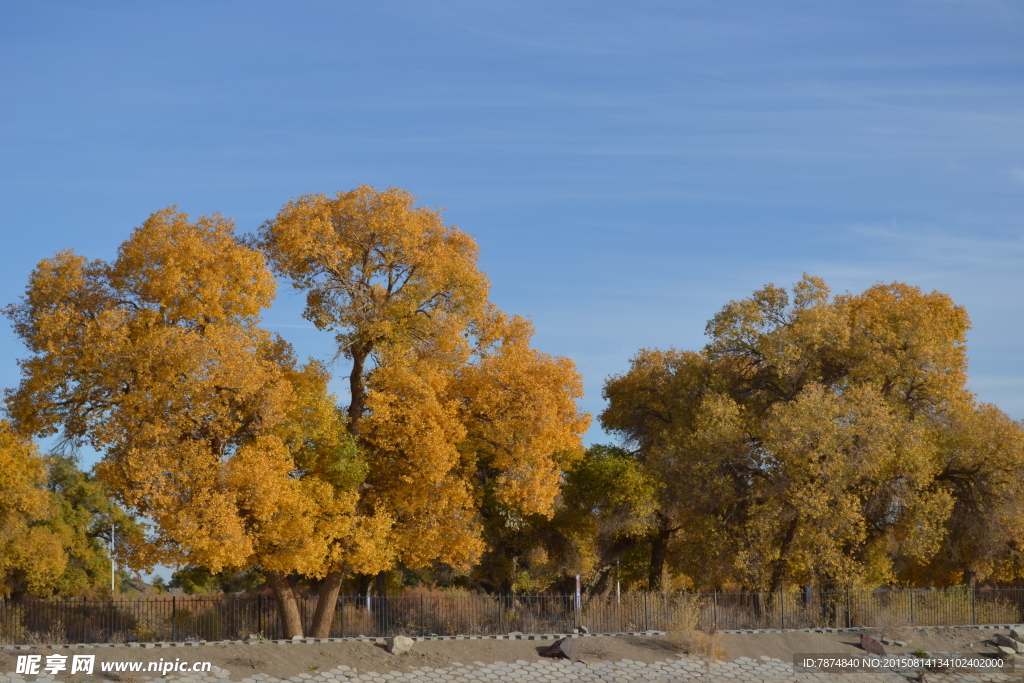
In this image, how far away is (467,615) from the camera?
109ft

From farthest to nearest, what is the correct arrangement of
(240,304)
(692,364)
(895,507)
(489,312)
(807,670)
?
(692,364) < (895,507) < (489,312) < (807,670) < (240,304)

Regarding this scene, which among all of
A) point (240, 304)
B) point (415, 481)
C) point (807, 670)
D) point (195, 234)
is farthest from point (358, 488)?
point (807, 670)

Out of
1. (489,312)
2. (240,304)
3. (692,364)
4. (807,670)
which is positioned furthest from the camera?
(692,364)

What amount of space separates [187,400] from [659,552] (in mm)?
23189

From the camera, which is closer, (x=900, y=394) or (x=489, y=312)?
(x=489, y=312)

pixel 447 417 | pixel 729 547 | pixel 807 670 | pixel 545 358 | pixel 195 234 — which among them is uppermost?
pixel 195 234

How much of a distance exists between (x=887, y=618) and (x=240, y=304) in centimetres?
2322

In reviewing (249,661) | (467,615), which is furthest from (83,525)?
(249,661)

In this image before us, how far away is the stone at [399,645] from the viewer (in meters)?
28.5

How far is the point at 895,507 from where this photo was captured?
120 feet

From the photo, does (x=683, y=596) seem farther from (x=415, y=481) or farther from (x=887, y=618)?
(x=415, y=481)

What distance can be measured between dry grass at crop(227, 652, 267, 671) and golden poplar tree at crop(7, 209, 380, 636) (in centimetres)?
239

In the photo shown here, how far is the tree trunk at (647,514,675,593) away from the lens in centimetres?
4278

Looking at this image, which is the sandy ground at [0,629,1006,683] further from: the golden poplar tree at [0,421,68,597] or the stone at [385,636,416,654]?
the golden poplar tree at [0,421,68,597]
